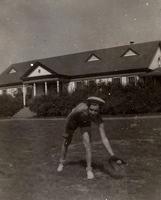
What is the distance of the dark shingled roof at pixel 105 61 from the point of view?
29.7 metres

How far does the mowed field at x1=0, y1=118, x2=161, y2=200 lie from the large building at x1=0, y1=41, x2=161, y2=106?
1718 cm

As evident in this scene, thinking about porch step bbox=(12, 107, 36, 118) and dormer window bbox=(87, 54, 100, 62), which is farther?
dormer window bbox=(87, 54, 100, 62)

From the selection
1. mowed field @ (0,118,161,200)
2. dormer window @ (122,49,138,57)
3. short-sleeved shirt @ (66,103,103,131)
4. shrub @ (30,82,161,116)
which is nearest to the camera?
mowed field @ (0,118,161,200)

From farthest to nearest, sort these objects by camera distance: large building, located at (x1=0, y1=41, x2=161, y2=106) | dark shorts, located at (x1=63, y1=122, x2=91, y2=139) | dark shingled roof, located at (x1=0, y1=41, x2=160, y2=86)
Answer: dark shingled roof, located at (x1=0, y1=41, x2=160, y2=86) → large building, located at (x1=0, y1=41, x2=161, y2=106) → dark shorts, located at (x1=63, y1=122, x2=91, y2=139)

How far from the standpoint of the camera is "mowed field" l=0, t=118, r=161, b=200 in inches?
221

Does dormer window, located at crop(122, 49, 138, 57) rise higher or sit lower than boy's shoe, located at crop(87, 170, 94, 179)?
higher

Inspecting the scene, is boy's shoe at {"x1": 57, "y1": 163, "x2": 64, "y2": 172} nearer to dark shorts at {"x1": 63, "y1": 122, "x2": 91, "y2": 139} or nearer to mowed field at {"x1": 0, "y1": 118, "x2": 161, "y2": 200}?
mowed field at {"x1": 0, "y1": 118, "x2": 161, "y2": 200}

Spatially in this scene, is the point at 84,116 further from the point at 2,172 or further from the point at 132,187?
the point at 2,172

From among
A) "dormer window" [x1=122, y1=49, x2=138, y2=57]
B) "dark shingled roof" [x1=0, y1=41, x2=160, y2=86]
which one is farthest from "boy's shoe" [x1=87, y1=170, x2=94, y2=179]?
"dormer window" [x1=122, y1=49, x2=138, y2=57]

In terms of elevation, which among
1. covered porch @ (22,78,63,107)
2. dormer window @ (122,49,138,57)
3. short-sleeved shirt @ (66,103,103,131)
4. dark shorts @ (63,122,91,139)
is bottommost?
dark shorts @ (63,122,91,139)

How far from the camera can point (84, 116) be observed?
634cm

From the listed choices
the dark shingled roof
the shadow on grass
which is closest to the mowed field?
the shadow on grass

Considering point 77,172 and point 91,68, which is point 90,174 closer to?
point 77,172

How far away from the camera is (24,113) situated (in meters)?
24.8
